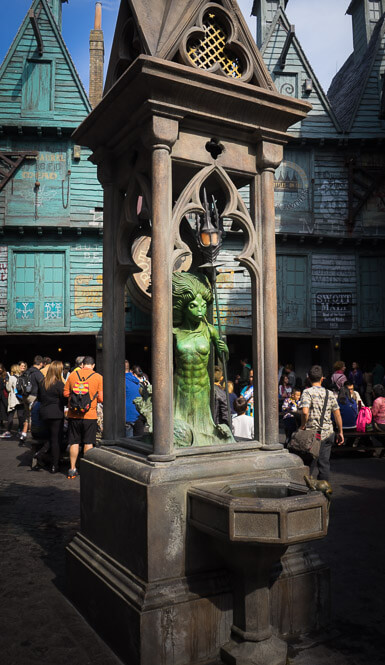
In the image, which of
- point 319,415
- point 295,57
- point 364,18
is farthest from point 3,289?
point 364,18

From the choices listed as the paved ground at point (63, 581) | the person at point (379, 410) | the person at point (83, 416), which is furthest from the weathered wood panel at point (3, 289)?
the person at point (379, 410)

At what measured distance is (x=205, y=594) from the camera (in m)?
3.01

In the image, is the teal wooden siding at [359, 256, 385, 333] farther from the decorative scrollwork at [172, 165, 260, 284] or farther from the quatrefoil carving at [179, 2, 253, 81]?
the quatrefoil carving at [179, 2, 253, 81]

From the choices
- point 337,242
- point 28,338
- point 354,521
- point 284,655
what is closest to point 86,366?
point 354,521

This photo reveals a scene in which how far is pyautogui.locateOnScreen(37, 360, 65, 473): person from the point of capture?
26.6ft

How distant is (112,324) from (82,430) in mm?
4281

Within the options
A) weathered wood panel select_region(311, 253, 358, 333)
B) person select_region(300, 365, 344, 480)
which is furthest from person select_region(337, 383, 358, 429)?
weathered wood panel select_region(311, 253, 358, 333)

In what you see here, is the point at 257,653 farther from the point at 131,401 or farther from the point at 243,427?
the point at 131,401

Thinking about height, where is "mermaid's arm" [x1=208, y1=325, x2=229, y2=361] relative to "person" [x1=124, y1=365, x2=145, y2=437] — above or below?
above

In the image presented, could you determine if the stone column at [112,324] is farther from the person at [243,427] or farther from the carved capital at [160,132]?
the person at [243,427]

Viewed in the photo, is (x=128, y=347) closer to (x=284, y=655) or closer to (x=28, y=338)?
(x=28, y=338)

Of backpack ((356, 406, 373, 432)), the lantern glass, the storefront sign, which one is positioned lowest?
backpack ((356, 406, 373, 432))

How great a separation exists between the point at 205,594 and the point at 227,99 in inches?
119

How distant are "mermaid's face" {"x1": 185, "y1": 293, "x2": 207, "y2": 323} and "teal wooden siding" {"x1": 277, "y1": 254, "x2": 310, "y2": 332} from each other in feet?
45.7
